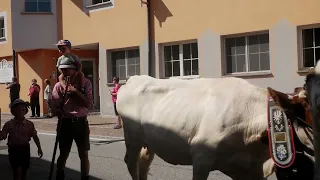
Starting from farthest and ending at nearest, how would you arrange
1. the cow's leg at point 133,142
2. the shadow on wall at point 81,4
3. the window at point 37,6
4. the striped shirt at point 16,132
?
the window at point 37,6
the shadow on wall at point 81,4
the striped shirt at point 16,132
the cow's leg at point 133,142

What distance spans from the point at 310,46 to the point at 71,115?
10.4 m

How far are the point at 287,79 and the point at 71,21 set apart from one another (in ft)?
36.4

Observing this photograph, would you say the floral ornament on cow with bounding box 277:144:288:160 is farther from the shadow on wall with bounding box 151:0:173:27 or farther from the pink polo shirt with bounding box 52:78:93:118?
the shadow on wall with bounding box 151:0:173:27

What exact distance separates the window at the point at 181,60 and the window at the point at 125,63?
167 cm

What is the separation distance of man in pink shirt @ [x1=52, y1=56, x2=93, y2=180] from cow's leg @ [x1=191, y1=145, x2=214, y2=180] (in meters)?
2.23

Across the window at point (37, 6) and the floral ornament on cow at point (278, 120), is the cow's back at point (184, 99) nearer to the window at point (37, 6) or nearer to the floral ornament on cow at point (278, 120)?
the floral ornament on cow at point (278, 120)

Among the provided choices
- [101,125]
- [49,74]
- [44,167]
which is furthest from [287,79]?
[49,74]

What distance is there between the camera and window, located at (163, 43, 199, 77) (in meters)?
17.8

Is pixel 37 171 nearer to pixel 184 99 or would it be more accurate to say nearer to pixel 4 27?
pixel 184 99

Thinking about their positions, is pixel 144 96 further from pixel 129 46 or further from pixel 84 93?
pixel 129 46

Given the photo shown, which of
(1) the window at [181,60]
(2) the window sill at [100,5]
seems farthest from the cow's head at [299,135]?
(2) the window sill at [100,5]

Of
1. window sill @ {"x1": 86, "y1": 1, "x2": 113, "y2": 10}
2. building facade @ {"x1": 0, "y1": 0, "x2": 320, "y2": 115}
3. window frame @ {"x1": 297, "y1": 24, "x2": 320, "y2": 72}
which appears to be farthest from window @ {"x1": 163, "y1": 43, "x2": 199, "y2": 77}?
window frame @ {"x1": 297, "y1": 24, "x2": 320, "y2": 72}

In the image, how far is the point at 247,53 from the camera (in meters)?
16.2

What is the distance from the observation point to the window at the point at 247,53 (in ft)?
51.9
